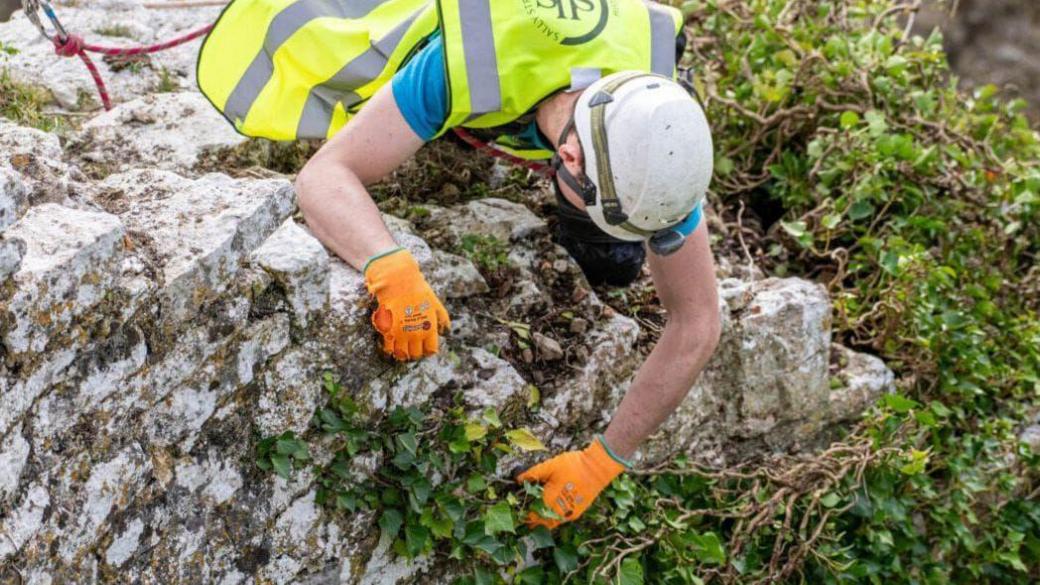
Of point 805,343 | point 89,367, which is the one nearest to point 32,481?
point 89,367

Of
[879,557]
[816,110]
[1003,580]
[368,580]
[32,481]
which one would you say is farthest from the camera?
[816,110]

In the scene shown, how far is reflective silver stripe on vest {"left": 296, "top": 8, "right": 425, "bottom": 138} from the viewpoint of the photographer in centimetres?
283

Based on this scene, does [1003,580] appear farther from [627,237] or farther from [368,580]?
[368,580]

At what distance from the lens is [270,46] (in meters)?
2.93

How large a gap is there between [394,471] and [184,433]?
1.77ft

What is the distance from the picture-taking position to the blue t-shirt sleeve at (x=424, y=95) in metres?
2.50

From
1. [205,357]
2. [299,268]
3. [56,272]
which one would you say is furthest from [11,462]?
[299,268]

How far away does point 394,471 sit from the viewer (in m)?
2.51

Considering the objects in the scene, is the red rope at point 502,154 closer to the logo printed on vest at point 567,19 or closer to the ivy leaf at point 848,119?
the logo printed on vest at point 567,19

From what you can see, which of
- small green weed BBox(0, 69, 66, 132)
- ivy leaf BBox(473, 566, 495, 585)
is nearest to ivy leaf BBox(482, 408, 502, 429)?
ivy leaf BBox(473, 566, 495, 585)

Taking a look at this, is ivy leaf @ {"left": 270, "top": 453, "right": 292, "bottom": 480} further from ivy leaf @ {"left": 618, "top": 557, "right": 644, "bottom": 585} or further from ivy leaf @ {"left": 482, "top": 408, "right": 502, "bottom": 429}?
ivy leaf @ {"left": 618, "top": 557, "right": 644, "bottom": 585}

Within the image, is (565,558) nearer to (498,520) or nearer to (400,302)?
(498,520)

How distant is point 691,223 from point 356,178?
876 mm


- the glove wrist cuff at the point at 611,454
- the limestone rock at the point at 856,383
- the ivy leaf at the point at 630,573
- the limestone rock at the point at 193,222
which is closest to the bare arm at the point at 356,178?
the limestone rock at the point at 193,222
